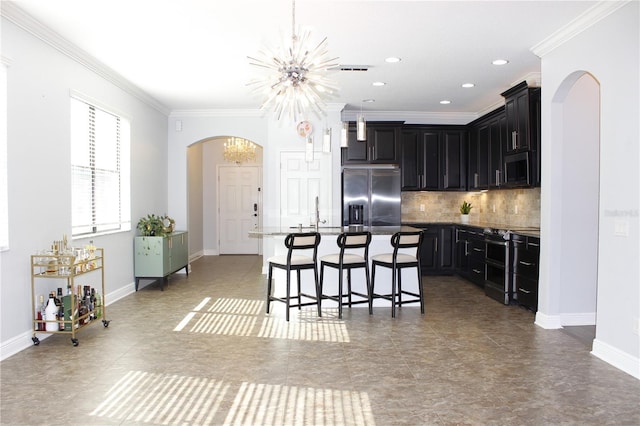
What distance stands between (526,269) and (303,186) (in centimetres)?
377

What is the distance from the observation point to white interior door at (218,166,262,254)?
36.6 ft

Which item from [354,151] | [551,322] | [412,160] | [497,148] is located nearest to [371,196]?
[354,151]

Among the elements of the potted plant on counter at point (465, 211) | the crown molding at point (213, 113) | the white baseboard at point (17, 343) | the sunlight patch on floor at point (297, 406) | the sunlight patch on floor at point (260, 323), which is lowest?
the sunlight patch on floor at point (297, 406)

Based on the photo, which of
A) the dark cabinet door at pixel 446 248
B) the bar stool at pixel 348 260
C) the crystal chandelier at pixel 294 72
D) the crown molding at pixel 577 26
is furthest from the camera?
the dark cabinet door at pixel 446 248

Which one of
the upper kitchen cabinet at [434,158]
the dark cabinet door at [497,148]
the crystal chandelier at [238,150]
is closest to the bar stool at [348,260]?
the dark cabinet door at [497,148]

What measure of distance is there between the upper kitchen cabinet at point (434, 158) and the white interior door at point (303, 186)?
141 cm

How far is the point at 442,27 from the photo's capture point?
4309 mm

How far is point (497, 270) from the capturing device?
19.6 feet

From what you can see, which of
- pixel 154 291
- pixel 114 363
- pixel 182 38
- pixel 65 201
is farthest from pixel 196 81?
pixel 114 363

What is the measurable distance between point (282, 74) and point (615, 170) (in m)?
2.67

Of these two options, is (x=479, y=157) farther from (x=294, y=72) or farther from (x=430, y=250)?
(x=294, y=72)

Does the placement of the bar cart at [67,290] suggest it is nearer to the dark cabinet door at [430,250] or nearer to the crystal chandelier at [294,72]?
the crystal chandelier at [294,72]

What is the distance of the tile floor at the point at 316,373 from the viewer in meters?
2.85

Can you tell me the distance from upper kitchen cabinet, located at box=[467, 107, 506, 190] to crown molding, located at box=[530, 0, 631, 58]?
1854 mm
